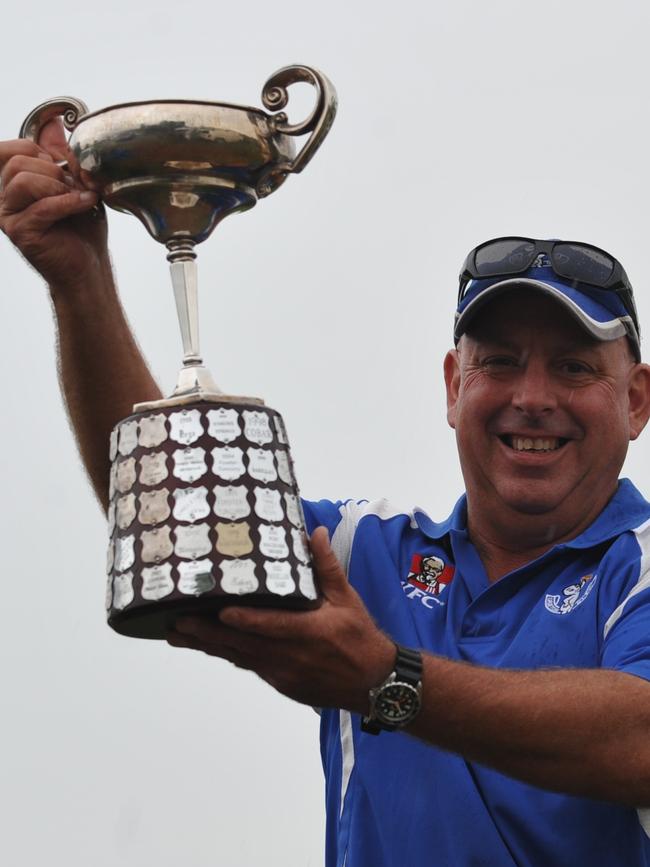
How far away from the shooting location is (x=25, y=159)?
4.14m

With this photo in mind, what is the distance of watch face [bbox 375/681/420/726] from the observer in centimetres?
367

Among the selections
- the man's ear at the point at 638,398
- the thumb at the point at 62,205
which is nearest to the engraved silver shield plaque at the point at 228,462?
the thumb at the point at 62,205

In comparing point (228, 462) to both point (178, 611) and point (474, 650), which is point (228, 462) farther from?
point (474, 650)

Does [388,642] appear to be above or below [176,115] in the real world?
below

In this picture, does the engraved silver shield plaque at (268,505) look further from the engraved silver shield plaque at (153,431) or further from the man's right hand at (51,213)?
the man's right hand at (51,213)

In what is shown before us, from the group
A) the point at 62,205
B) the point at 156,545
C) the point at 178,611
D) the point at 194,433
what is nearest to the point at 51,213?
the point at 62,205

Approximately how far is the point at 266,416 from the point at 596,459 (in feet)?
4.37

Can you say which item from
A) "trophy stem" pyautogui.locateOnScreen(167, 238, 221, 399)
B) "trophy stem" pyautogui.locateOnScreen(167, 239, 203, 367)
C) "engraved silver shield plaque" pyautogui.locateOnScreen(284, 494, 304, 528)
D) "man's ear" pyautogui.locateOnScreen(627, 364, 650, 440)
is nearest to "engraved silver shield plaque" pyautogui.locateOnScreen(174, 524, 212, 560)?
"engraved silver shield plaque" pyautogui.locateOnScreen(284, 494, 304, 528)

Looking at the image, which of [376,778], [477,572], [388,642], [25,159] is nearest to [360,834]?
[376,778]

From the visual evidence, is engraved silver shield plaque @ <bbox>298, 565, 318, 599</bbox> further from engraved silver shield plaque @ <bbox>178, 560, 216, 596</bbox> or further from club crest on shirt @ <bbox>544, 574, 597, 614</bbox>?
club crest on shirt @ <bbox>544, 574, 597, 614</bbox>

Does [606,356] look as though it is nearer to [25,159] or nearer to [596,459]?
[596,459]

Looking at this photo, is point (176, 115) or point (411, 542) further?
point (411, 542)

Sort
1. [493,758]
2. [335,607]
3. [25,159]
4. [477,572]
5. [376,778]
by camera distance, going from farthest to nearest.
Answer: [477,572] → [376,778] → [25,159] → [493,758] → [335,607]

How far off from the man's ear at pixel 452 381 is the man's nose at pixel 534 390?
1.02ft
